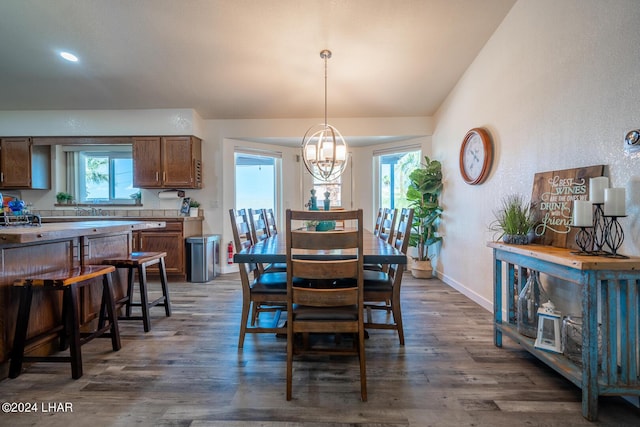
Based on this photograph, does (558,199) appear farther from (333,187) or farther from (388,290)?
(333,187)

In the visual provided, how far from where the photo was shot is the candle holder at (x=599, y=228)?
1.65 m

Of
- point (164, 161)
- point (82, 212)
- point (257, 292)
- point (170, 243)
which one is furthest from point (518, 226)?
point (82, 212)

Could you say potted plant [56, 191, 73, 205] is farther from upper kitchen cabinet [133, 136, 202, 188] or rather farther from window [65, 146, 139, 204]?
upper kitchen cabinet [133, 136, 202, 188]

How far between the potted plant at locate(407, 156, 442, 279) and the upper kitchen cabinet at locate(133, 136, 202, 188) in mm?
3262

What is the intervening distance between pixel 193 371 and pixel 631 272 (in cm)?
252

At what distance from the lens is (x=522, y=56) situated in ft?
8.45

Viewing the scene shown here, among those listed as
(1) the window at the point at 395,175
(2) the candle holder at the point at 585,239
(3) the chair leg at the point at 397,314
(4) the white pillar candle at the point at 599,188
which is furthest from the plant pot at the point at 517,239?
(1) the window at the point at 395,175

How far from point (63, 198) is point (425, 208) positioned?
18.6ft

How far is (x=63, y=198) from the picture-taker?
4762mm

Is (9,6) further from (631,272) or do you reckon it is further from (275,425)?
(631,272)

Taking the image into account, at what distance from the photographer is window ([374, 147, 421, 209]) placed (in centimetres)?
490

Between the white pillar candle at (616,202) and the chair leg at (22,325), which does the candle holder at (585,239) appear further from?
the chair leg at (22,325)

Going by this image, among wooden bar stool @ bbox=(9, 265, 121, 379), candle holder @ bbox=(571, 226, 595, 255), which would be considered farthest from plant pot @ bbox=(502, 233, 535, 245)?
wooden bar stool @ bbox=(9, 265, 121, 379)

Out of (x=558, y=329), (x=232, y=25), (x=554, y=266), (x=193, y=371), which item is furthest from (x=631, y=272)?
(x=232, y=25)
